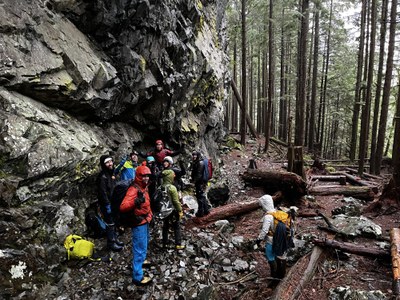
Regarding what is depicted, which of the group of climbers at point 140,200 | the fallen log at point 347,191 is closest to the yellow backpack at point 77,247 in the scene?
the group of climbers at point 140,200

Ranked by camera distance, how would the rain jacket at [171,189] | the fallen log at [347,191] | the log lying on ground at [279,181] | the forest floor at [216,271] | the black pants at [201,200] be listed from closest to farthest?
the forest floor at [216,271]
the rain jacket at [171,189]
the black pants at [201,200]
the log lying on ground at [279,181]
the fallen log at [347,191]

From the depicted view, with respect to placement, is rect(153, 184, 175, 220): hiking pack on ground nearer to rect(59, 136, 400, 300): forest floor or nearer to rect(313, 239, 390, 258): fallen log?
rect(59, 136, 400, 300): forest floor

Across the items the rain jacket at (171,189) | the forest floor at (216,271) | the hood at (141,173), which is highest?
the hood at (141,173)

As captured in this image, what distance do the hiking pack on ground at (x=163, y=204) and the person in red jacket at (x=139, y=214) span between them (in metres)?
0.87

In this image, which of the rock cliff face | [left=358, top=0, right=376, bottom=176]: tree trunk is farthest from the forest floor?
[left=358, top=0, right=376, bottom=176]: tree trunk

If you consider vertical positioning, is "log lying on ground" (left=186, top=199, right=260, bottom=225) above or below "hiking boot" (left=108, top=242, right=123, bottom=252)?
below

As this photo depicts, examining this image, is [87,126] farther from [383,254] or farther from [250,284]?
[383,254]

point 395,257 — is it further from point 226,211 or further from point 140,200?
point 140,200

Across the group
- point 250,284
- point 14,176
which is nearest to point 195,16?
point 14,176

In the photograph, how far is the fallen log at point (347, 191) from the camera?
35.8 ft

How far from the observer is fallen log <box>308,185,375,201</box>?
1090 cm

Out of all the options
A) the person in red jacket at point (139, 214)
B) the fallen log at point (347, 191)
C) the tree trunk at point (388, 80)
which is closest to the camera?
the person in red jacket at point (139, 214)

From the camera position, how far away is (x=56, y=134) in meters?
6.44

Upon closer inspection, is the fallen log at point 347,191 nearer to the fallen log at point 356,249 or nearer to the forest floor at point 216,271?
the forest floor at point 216,271
